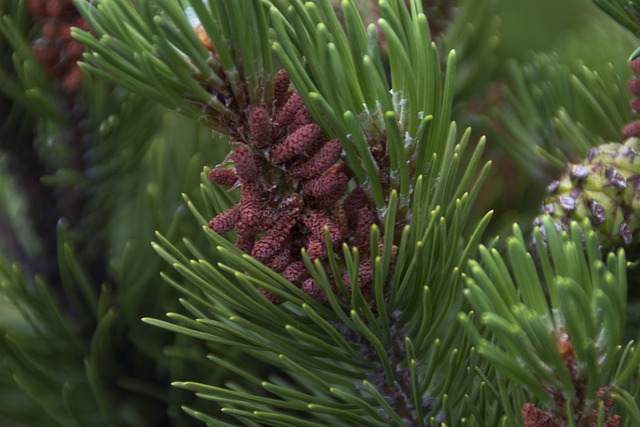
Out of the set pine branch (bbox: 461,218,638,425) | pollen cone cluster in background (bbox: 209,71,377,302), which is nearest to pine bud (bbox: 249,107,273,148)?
pollen cone cluster in background (bbox: 209,71,377,302)

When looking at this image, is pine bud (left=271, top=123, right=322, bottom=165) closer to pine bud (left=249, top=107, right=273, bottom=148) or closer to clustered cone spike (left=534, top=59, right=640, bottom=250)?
pine bud (left=249, top=107, right=273, bottom=148)

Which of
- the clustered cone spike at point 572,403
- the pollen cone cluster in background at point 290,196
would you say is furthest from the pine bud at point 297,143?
the clustered cone spike at point 572,403

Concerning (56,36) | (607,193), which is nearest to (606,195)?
(607,193)

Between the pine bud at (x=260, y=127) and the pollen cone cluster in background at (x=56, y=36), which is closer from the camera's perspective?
the pine bud at (x=260, y=127)

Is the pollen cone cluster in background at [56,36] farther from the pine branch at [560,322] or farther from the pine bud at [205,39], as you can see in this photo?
the pine branch at [560,322]

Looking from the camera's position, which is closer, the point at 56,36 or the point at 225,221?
the point at 225,221

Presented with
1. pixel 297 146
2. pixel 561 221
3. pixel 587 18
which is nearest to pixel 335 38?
pixel 297 146

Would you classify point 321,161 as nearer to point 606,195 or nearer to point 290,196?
point 290,196
